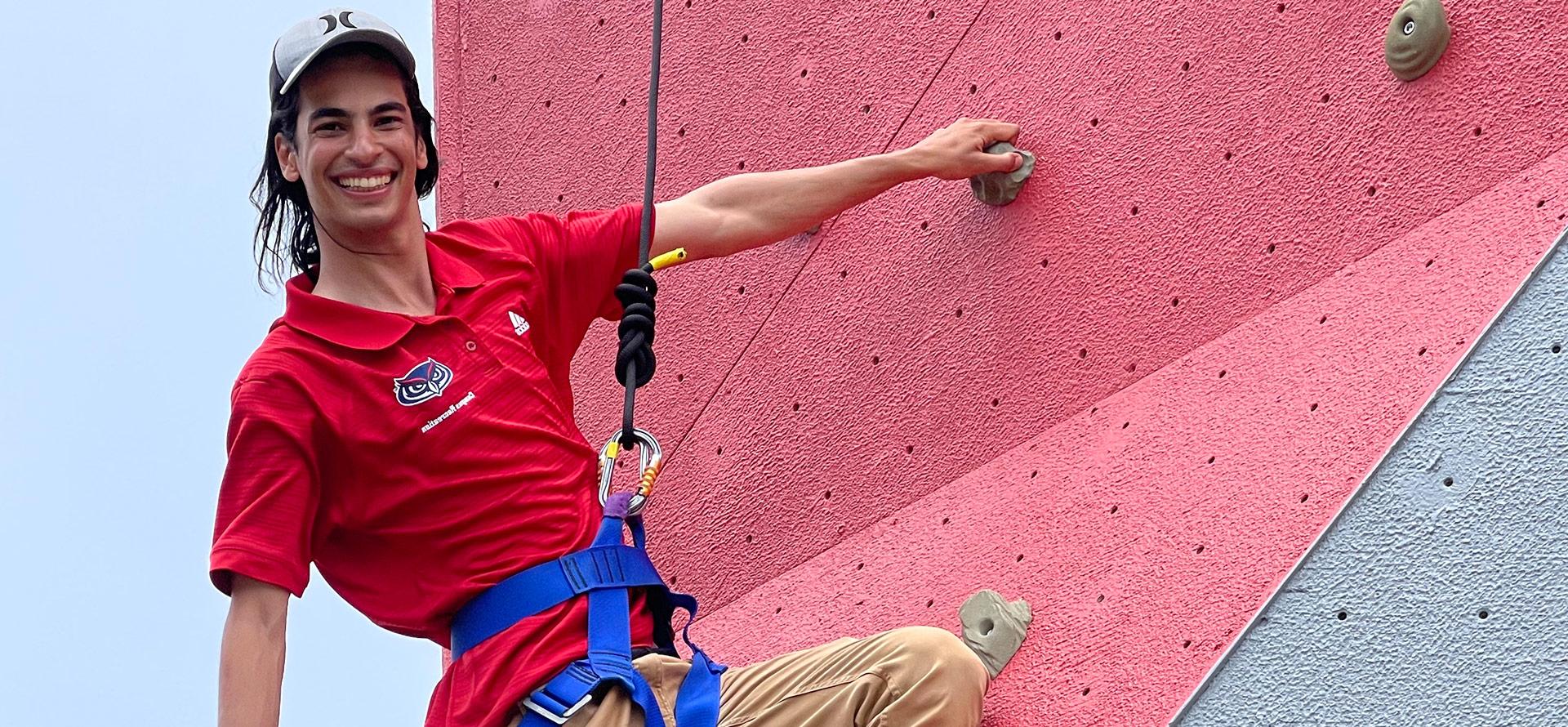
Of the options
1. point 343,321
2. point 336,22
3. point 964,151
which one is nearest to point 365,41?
point 336,22

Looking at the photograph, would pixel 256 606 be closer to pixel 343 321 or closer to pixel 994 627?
pixel 343 321

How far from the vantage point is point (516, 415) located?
201 centimetres

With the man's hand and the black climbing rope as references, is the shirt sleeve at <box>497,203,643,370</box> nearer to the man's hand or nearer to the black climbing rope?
the black climbing rope

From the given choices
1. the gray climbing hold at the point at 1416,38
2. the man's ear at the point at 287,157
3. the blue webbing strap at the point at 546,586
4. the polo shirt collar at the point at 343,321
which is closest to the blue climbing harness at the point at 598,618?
the blue webbing strap at the point at 546,586

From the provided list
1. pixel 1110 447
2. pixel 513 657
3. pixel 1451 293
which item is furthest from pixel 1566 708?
pixel 513 657

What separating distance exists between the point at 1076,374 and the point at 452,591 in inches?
31.6

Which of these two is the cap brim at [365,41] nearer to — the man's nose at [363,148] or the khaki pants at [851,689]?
the man's nose at [363,148]

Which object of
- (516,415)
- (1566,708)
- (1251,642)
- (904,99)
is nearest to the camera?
(1566,708)

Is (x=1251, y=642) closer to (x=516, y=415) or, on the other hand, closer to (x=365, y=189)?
(x=516, y=415)

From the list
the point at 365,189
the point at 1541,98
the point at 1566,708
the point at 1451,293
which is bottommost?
the point at 1566,708

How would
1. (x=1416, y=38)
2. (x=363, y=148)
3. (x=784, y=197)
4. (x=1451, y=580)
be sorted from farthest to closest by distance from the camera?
(x=784, y=197) → (x=1416, y=38) → (x=363, y=148) → (x=1451, y=580)

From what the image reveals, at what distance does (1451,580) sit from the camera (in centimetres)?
179

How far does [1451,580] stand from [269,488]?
1.08m

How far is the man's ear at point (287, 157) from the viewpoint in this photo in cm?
207
